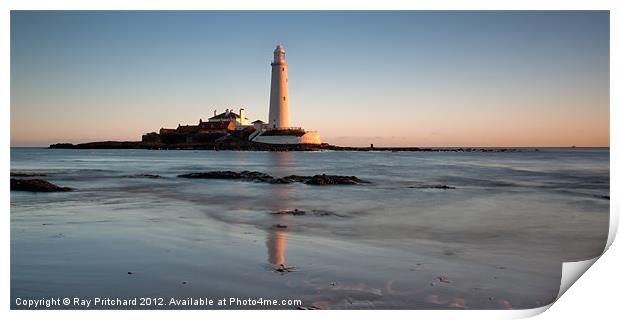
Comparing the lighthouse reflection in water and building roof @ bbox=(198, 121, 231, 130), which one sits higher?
building roof @ bbox=(198, 121, 231, 130)

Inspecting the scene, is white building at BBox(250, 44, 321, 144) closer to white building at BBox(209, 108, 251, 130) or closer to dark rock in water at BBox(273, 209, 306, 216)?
white building at BBox(209, 108, 251, 130)

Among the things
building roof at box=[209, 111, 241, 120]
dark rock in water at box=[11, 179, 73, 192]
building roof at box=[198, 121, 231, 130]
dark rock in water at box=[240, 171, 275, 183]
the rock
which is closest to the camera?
the rock

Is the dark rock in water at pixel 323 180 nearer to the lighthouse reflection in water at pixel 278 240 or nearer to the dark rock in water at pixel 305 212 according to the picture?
the lighthouse reflection in water at pixel 278 240

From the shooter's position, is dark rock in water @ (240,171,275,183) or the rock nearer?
the rock

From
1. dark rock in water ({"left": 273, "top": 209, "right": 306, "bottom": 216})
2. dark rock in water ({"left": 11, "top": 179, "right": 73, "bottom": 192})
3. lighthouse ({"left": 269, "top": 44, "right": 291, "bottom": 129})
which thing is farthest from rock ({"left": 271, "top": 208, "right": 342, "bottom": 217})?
lighthouse ({"left": 269, "top": 44, "right": 291, "bottom": 129})

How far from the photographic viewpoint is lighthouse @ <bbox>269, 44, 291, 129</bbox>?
24891mm

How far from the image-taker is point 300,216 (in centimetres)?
427

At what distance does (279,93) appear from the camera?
83.0 feet

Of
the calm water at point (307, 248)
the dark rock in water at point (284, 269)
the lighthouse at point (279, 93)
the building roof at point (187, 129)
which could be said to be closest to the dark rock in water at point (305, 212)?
the calm water at point (307, 248)

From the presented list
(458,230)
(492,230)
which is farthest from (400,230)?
(492,230)

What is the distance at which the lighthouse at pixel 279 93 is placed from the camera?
2489cm

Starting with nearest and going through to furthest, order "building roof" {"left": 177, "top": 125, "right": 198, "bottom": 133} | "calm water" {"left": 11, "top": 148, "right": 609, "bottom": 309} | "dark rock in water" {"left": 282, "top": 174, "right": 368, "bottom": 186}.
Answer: "calm water" {"left": 11, "top": 148, "right": 609, "bottom": 309}
"dark rock in water" {"left": 282, "top": 174, "right": 368, "bottom": 186}
"building roof" {"left": 177, "top": 125, "right": 198, "bottom": 133}

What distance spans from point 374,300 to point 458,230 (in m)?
1.80

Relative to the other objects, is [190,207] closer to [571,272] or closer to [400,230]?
[400,230]
